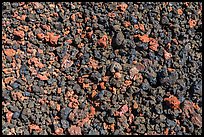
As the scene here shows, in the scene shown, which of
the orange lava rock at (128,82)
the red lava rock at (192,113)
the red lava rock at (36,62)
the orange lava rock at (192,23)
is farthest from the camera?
the orange lava rock at (192,23)

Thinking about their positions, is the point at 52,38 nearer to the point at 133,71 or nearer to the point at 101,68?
the point at 101,68

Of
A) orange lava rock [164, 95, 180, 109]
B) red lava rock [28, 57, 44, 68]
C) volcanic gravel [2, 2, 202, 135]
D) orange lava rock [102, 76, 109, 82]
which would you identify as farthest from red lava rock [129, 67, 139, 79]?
red lava rock [28, 57, 44, 68]

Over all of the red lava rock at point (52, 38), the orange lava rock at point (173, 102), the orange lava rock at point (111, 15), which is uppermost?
the orange lava rock at point (111, 15)

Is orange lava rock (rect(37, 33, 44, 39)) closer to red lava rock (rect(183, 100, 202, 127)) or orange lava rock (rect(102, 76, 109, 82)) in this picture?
orange lava rock (rect(102, 76, 109, 82))

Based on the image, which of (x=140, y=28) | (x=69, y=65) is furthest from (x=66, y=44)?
(x=140, y=28)

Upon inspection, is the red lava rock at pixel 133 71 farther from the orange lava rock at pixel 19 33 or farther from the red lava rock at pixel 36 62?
the orange lava rock at pixel 19 33

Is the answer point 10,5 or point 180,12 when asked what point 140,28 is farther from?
point 10,5

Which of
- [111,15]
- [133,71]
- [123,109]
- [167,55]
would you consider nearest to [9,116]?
[123,109]

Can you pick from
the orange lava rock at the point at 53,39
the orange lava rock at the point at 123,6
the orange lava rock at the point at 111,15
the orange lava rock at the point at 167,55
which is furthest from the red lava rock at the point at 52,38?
the orange lava rock at the point at 167,55
